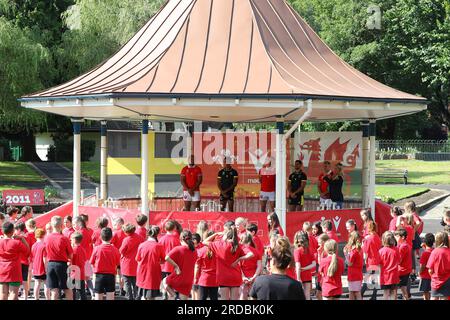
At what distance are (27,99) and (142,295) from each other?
879 cm

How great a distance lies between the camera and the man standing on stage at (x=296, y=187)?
22.0 meters

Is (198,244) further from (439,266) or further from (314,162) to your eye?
(314,162)

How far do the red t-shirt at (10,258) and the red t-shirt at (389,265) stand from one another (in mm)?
6195

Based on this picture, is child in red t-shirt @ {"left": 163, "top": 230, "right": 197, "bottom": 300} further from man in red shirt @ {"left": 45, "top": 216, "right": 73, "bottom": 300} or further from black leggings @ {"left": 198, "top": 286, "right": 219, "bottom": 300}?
man in red shirt @ {"left": 45, "top": 216, "right": 73, "bottom": 300}

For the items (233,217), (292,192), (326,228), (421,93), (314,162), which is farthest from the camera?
(421,93)

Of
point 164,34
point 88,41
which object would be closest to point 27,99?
point 164,34

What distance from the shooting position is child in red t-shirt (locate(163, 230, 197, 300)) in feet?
41.3

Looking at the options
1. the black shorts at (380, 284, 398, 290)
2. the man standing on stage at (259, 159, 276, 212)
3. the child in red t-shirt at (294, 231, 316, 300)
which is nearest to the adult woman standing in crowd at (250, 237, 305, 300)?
the child in red t-shirt at (294, 231, 316, 300)

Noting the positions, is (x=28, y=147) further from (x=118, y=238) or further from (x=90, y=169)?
(x=118, y=238)

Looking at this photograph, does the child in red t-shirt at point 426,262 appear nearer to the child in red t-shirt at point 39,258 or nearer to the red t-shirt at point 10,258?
the child in red t-shirt at point 39,258

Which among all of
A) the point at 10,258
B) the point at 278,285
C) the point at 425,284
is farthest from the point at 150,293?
the point at 278,285

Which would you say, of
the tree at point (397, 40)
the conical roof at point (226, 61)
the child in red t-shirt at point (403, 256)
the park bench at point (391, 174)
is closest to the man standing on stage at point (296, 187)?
the conical roof at point (226, 61)

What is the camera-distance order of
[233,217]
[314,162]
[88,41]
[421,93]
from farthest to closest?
[421,93]
[88,41]
[314,162]
[233,217]

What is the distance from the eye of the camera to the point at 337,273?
495 inches
